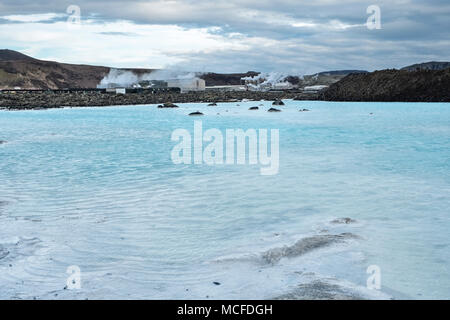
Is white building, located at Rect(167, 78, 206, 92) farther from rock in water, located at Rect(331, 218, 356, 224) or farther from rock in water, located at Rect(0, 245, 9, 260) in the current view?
rock in water, located at Rect(0, 245, 9, 260)

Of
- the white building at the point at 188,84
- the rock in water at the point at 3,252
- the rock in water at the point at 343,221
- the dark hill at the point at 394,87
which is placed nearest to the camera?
the rock in water at the point at 3,252

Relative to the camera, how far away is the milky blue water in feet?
17.1

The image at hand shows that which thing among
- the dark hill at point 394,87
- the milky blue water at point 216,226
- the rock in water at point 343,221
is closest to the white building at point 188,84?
the dark hill at point 394,87

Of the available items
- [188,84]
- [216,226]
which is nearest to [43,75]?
[188,84]

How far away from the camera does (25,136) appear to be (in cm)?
2403

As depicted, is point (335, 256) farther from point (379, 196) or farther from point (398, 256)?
point (379, 196)

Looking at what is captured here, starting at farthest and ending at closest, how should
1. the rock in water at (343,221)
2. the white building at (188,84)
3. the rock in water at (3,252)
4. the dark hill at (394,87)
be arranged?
the white building at (188,84) → the dark hill at (394,87) → the rock in water at (343,221) → the rock in water at (3,252)

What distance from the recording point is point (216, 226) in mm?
7738

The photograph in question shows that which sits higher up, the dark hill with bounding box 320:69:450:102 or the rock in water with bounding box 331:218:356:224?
the dark hill with bounding box 320:69:450:102

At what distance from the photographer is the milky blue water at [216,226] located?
5.21 metres

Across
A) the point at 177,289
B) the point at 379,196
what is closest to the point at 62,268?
the point at 177,289

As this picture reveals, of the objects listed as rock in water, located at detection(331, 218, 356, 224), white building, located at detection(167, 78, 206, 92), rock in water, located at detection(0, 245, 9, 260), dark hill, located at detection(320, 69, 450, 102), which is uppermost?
white building, located at detection(167, 78, 206, 92)

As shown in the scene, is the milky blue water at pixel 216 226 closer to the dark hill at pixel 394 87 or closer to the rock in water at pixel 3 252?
the rock in water at pixel 3 252

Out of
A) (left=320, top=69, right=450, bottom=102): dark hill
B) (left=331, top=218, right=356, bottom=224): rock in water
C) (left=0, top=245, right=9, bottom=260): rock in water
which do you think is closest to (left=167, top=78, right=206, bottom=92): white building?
(left=320, top=69, right=450, bottom=102): dark hill
